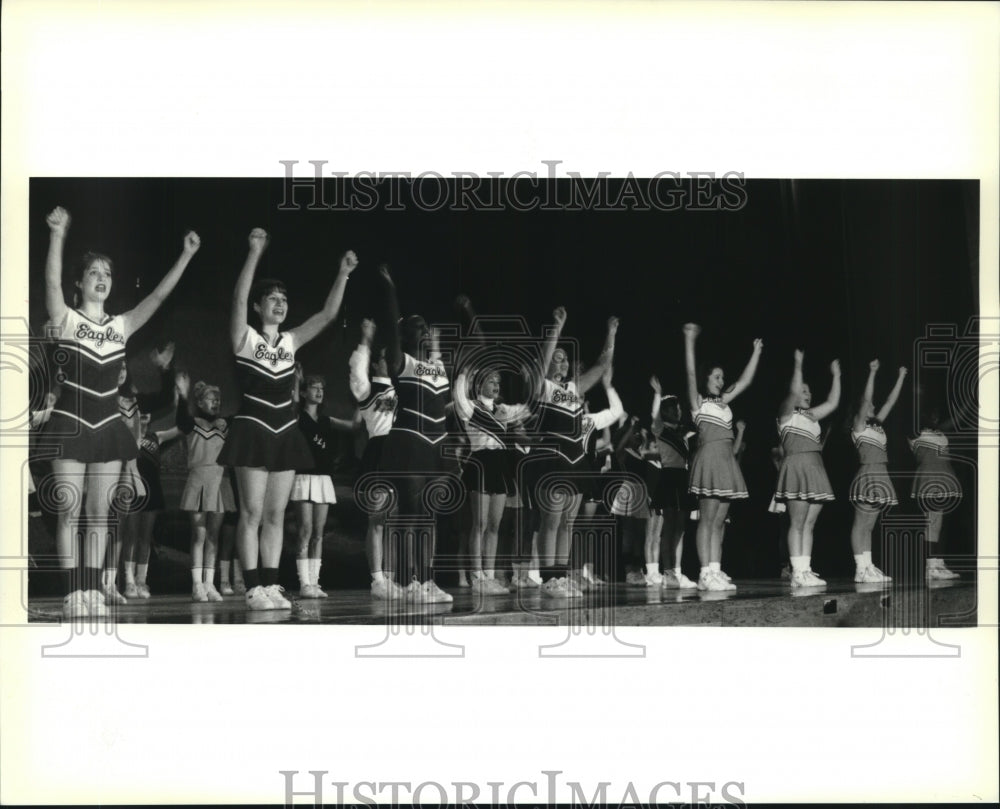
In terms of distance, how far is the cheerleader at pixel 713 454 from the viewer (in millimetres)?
5992

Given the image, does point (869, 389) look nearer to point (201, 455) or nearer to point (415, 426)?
point (415, 426)

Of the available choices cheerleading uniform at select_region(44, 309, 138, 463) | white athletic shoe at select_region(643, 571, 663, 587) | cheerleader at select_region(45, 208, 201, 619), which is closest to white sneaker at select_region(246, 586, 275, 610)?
cheerleader at select_region(45, 208, 201, 619)

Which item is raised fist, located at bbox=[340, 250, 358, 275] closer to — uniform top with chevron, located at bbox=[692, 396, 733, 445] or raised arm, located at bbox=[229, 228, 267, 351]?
raised arm, located at bbox=[229, 228, 267, 351]

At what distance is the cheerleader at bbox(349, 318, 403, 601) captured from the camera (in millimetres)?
5883

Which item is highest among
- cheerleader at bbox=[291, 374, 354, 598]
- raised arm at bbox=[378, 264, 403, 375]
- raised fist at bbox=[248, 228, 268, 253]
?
raised fist at bbox=[248, 228, 268, 253]

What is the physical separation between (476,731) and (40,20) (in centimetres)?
367

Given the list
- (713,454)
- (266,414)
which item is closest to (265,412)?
(266,414)

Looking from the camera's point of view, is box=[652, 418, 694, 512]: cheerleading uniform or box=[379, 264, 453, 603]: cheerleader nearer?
box=[379, 264, 453, 603]: cheerleader

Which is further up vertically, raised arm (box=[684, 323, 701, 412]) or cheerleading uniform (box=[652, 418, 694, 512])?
raised arm (box=[684, 323, 701, 412])

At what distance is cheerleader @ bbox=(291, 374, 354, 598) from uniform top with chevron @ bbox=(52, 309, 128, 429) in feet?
2.72

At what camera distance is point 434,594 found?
232 inches

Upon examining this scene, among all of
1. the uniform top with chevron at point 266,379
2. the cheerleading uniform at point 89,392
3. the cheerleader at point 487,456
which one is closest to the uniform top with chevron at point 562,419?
the cheerleader at point 487,456

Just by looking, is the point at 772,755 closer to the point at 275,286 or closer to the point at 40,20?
the point at 275,286

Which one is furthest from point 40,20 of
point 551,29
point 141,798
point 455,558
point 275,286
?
point 141,798
